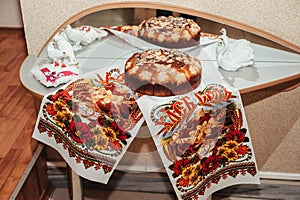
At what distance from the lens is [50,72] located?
1410 millimetres

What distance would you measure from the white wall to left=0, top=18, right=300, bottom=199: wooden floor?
301mm

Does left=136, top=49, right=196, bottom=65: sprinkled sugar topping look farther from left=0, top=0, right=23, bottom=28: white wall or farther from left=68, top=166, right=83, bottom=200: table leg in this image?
left=0, top=0, right=23, bottom=28: white wall

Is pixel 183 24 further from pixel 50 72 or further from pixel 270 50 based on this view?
pixel 50 72

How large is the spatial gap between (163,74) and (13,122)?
1.01 meters

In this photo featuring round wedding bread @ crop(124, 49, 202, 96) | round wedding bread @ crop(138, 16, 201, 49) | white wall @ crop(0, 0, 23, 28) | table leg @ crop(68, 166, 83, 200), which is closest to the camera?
round wedding bread @ crop(124, 49, 202, 96)

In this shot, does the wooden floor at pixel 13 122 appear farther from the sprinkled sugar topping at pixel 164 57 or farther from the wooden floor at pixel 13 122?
the sprinkled sugar topping at pixel 164 57

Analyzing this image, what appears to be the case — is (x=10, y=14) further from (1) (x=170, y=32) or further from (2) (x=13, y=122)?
(1) (x=170, y=32)

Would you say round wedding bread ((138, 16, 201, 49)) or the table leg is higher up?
round wedding bread ((138, 16, 201, 49))

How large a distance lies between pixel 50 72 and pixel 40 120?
0.49ft

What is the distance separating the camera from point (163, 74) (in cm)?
131

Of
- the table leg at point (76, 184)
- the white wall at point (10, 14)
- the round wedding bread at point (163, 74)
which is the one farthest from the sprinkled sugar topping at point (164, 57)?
the white wall at point (10, 14)

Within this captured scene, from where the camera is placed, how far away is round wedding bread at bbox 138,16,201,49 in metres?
1.47

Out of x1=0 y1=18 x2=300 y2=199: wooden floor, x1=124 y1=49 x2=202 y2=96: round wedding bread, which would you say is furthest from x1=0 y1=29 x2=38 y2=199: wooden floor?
x1=124 y1=49 x2=202 y2=96: round wedding bread

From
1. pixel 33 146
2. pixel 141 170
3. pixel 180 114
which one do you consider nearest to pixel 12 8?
pixel 33 146
